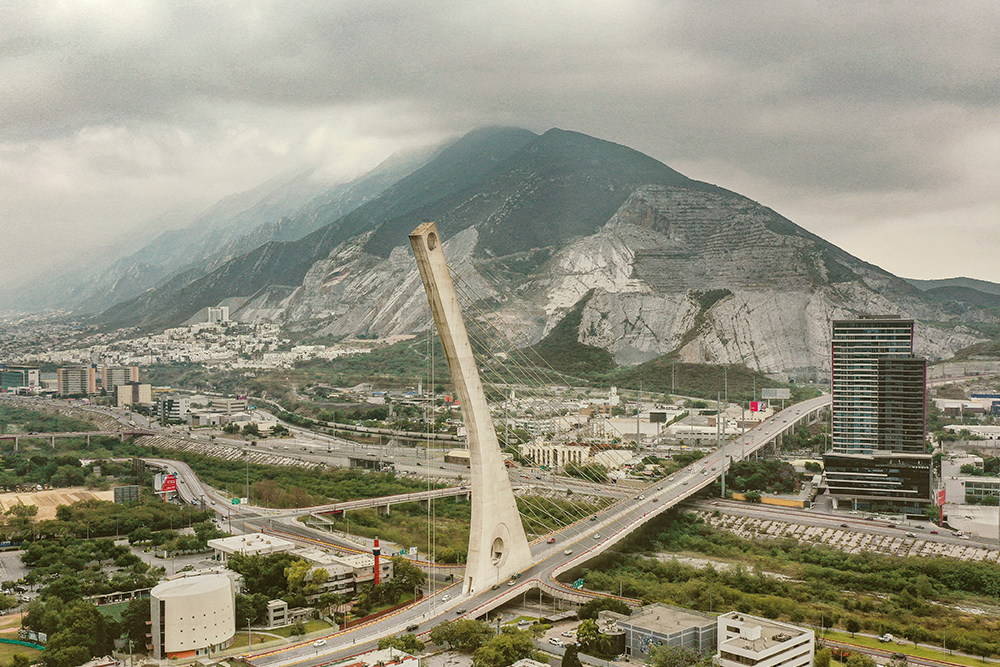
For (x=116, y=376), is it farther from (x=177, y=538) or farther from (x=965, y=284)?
(x=965, y=284)

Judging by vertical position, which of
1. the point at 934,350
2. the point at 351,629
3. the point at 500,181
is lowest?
the point at 351,629

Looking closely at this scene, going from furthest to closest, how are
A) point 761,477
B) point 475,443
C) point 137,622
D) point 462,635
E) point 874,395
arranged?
1. point 874,395
2. point 761,477
3. point 137,622
4. point 475,443
5. point 462,635

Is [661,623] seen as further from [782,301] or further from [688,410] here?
[782,301]

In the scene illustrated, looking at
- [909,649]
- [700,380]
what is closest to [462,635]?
[909,649]

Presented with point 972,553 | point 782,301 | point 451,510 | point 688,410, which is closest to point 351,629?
point 451,510

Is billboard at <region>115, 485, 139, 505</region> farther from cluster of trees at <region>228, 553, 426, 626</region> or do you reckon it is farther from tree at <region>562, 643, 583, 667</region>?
tree at <region>562, 643, 583, 667</region>
